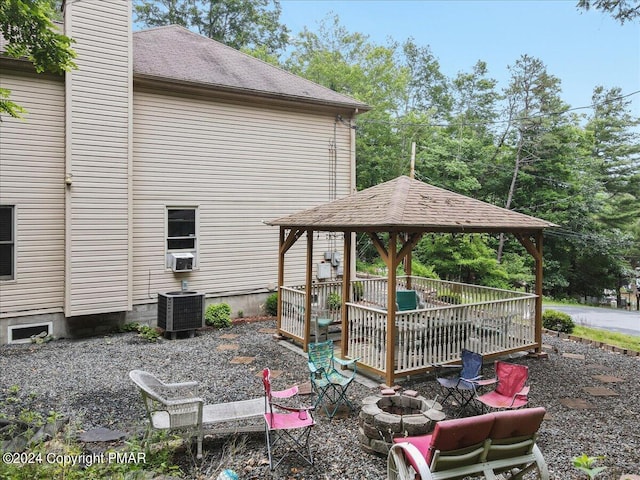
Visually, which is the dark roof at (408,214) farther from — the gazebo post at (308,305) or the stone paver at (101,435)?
the stone paver at (101,435)

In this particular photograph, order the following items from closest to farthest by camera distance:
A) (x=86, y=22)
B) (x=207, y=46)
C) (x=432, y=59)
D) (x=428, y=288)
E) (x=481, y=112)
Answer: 1. (x=86, y=22)
2. (x=428, y=288)
3. (x=207, y=46)
4. (x=481, y=112)
5. (x=432, y=59)

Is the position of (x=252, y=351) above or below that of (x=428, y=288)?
below

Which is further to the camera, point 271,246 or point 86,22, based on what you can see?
point 271,246

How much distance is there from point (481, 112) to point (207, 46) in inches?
928

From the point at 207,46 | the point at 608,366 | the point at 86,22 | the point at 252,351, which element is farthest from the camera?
the point at 207,46

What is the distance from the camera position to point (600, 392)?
21.2 ft

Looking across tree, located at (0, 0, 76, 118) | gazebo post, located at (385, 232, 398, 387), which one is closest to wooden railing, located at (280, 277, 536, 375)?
gazebo post, located at (385, 232, 398, 387)

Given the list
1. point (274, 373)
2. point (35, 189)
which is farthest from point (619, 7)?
point (35, 189)

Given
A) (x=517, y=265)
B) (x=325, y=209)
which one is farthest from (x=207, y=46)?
(x=517, y=265)

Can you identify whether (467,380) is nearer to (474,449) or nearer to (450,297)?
(474,449)

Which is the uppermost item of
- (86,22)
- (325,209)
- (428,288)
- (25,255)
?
(86,22)

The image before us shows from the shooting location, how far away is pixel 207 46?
514 inches

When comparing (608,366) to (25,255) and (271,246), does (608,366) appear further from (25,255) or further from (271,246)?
(25,255)

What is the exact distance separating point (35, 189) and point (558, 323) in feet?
40.3
